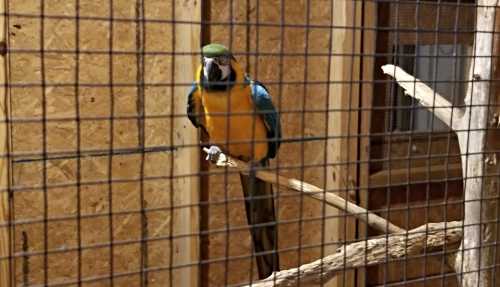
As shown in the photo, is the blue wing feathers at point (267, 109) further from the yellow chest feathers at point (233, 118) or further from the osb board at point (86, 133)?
the osb board at point (86, 133)

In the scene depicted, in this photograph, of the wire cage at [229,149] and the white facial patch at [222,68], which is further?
the white facial patch at [222,68]

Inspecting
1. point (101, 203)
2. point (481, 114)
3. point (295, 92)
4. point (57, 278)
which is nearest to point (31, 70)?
point (101, 203)

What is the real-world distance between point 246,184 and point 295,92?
39 centimetres

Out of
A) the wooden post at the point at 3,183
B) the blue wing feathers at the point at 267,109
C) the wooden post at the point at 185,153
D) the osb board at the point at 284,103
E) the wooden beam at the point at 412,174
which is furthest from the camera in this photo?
the wooden beam at the point at 412,174

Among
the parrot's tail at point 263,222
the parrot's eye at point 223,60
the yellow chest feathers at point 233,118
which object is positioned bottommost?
the parrot's tail at point 263,222

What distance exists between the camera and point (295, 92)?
195 cm

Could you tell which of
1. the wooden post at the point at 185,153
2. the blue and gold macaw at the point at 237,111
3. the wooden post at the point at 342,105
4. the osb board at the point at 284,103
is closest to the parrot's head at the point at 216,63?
the blue and gold macaw at the point at 237,111

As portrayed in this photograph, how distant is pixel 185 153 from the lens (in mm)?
1717

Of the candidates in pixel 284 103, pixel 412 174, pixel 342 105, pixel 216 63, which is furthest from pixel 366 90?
pixel 216 63

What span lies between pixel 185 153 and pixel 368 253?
679mm

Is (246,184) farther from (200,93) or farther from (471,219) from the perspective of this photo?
(471,219)

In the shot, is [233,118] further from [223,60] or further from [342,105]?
[342,105]

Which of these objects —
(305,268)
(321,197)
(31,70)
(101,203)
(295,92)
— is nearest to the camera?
(305,268)

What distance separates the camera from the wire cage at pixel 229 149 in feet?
4.05
